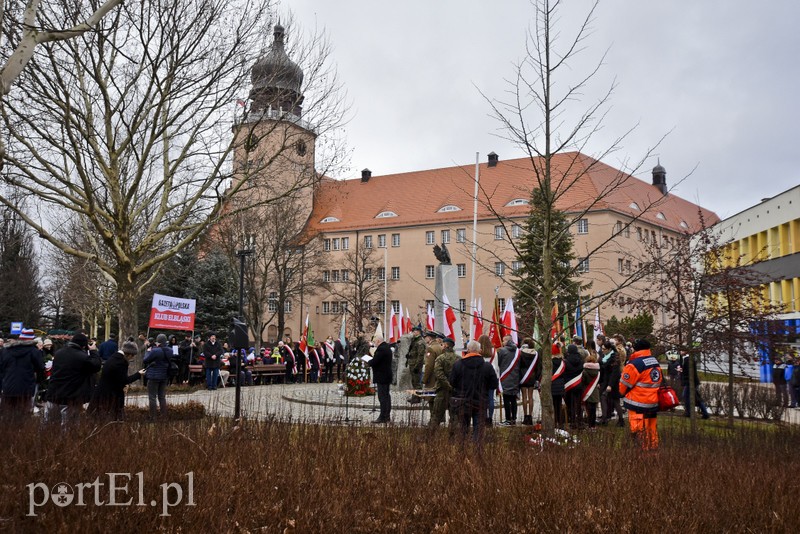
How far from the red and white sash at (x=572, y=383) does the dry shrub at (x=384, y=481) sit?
5076 mm

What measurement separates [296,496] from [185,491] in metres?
0.90

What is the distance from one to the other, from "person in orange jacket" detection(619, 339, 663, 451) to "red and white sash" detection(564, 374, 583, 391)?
3.57 meters

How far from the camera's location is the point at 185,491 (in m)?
5.57

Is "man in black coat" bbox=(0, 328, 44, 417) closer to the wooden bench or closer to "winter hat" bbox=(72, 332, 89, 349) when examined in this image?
"winter hat" bbox=(72, 332, 89, 349)

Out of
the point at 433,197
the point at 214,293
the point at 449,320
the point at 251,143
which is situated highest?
the point at 433,197

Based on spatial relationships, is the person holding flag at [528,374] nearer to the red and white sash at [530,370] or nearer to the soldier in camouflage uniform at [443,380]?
the red and white sash at [530,370]

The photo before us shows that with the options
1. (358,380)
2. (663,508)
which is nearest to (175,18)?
(358,380)

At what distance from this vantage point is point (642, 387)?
985 centimetres

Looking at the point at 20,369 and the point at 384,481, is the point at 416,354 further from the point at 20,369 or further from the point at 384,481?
the point at 384,481

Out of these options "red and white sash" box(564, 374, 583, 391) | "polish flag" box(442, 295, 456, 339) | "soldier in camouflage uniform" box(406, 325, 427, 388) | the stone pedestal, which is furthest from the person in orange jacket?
the stone pedestal

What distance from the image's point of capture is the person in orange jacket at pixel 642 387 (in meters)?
9.76

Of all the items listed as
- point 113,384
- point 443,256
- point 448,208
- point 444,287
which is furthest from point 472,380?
point 448,208

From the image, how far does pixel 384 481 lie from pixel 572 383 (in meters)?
8.17

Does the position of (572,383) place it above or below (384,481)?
above
